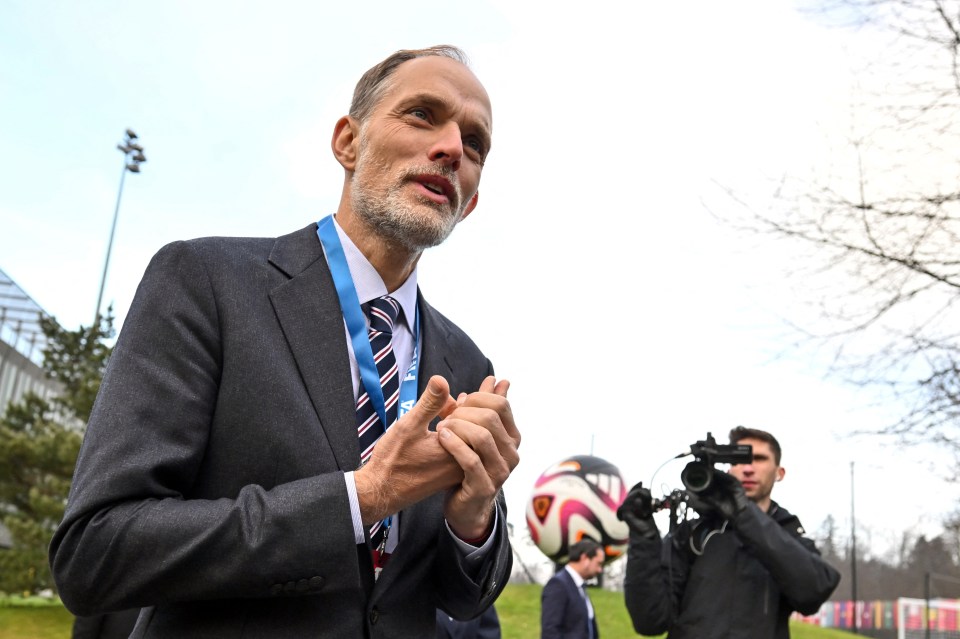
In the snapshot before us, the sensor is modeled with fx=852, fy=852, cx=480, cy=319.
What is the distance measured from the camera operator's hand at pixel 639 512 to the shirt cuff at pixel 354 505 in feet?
12.9

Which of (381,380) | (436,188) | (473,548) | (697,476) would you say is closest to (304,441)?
(381,380)

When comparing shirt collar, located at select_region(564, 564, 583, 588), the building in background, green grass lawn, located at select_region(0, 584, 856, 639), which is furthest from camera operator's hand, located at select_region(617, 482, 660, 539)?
the building in background

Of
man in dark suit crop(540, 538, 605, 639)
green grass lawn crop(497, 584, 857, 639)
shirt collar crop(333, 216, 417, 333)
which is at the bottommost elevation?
green grass lawn crop(497, 584, 857, 639)

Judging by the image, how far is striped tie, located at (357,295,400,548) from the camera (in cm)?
181

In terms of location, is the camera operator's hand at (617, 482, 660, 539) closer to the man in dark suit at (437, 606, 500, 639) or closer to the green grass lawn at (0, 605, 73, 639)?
the man in dark suit at (437, 606, 500, 639)

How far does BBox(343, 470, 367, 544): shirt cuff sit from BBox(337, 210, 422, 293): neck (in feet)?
2.20

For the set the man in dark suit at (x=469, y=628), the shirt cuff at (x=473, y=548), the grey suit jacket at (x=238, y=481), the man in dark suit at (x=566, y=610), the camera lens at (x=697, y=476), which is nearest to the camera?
the grey suit jacket at (x=238, y=481)

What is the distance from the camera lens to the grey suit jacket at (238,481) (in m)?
1.51

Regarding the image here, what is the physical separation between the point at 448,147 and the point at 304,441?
826 millimetres

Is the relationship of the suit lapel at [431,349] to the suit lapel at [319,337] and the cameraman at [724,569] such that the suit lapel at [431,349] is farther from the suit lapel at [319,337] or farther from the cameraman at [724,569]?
the cameraman at [724,569]

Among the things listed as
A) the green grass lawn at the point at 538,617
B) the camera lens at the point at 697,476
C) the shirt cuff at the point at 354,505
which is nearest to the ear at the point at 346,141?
the shirt cuff at the point at 354,505

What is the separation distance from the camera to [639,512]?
5.34 metres

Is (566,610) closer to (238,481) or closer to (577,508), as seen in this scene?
(577,508)

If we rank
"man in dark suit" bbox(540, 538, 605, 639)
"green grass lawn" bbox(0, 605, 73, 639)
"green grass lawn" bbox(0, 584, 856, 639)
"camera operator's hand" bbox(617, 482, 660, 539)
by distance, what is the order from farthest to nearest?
"green grass lawn" bbox(0, 584, 856, 639), "green grass lawn" bbox(0, 605, 73, 639), "man in dark suit" bbox(540, 538, 605, 639), "camera operator's hand" bbox(617, 482, 660, 539)
